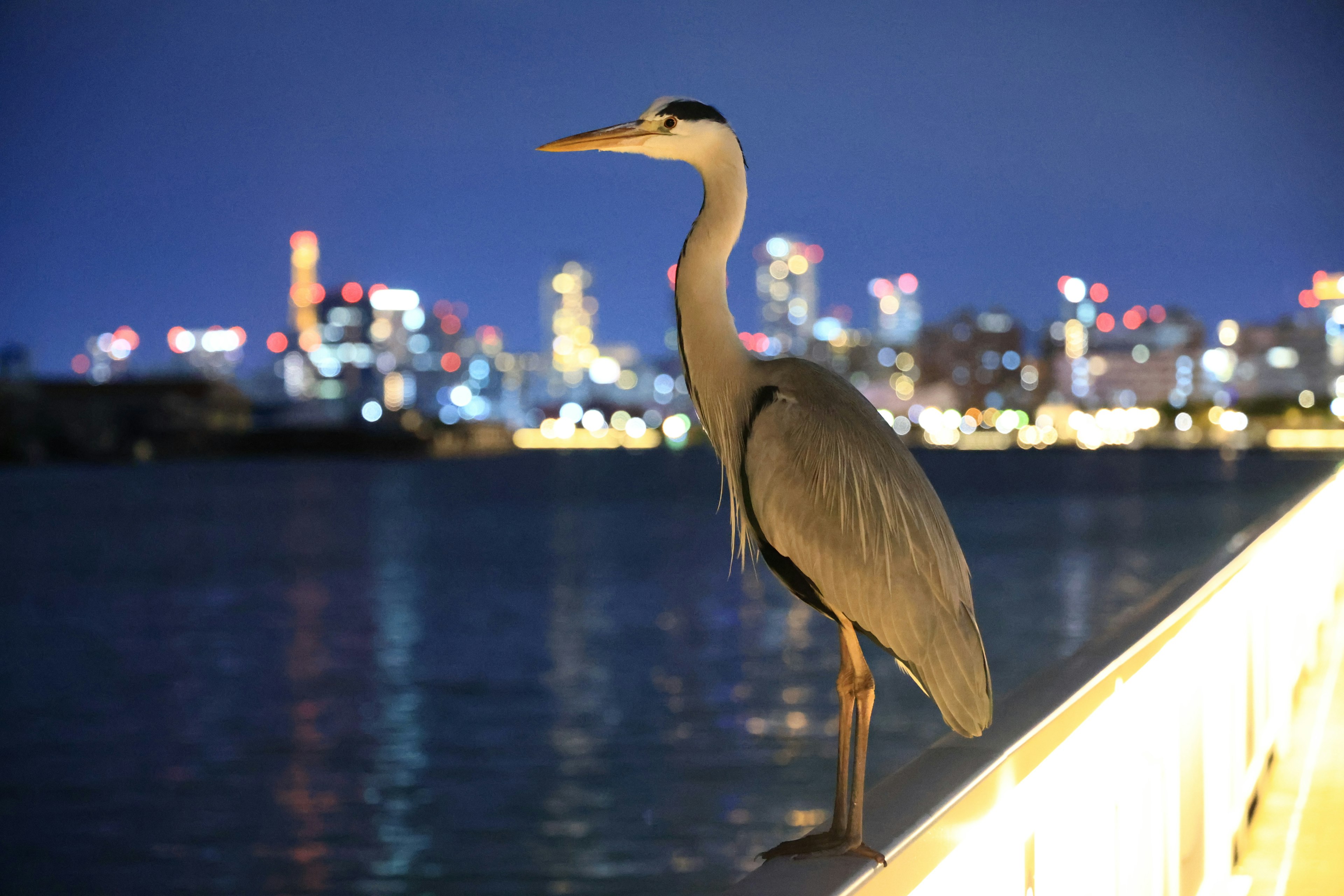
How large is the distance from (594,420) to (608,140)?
17879cm

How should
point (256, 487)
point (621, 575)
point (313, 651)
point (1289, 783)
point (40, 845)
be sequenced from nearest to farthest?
point (1289, 783) < point (40, 845) < point (313, 651) < point (621, 575) < point (256, 487)

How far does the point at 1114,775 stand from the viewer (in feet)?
8.01

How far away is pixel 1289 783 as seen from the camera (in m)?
4.50

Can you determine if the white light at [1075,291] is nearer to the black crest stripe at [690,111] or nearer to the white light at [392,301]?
the white light at [392,301]

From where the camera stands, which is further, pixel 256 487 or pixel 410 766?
pixel 256 487

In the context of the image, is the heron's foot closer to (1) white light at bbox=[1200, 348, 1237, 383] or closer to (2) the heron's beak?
(2) the heron's beak

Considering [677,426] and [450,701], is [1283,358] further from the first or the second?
[450,701]

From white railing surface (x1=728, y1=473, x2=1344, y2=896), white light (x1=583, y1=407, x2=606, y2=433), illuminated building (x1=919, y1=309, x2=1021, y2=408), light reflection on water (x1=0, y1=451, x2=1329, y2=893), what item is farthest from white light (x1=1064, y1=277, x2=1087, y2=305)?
white railing surface (x1=728, y1=473, x2=1344, y2=896)

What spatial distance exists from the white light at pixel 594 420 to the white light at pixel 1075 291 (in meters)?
65.1

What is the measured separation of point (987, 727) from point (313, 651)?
65.6 ft

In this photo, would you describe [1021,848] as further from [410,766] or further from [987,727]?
[410,766]

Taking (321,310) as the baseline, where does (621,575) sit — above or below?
below

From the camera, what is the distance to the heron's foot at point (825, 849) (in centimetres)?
184

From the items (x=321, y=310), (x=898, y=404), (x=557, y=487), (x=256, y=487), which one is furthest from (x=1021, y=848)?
(x=321, y=310)
